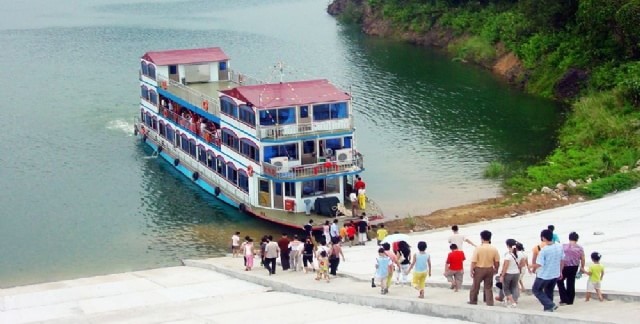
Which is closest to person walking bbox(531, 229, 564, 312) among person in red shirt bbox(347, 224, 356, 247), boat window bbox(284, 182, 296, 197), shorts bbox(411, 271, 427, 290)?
shorts bbox(411, 271, 427, 290)

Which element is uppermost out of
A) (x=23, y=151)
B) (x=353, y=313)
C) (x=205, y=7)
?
(x=205, y=7)

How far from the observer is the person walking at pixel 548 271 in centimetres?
2323

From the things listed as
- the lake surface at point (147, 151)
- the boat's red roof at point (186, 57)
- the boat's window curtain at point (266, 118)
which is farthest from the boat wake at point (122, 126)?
the boat's window curtain at point (266, 118)

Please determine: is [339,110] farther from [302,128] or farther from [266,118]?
[266,118]

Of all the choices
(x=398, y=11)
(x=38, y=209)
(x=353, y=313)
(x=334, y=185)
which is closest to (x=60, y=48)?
(x=398, y=11)

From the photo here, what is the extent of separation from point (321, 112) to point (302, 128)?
1214mm

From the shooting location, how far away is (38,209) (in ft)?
166

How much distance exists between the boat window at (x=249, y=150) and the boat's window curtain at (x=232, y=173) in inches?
57.2

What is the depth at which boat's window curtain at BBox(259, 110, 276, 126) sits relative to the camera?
47.2 m

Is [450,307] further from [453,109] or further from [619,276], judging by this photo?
[453,109]

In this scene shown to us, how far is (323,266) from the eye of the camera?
1297 inches

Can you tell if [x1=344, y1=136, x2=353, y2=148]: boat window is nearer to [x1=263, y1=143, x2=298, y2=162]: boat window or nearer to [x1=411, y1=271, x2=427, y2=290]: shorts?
[x1=263, y1=143, x2=298, y2=162]: boat window

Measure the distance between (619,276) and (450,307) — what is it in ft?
16.6

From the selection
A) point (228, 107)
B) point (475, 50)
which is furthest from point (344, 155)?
point (475, 50)
